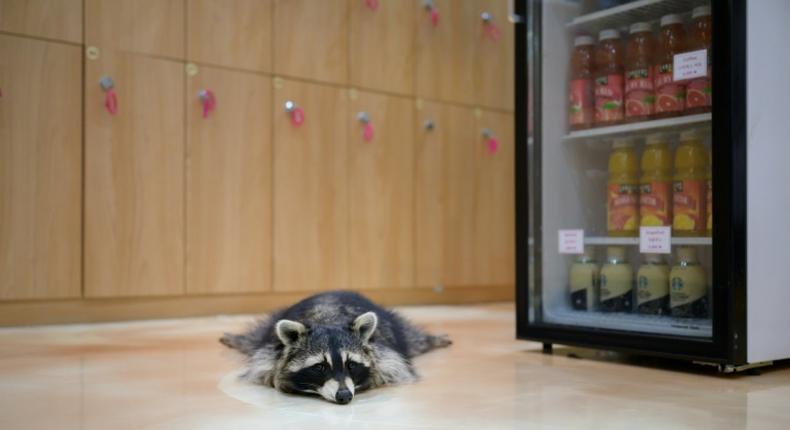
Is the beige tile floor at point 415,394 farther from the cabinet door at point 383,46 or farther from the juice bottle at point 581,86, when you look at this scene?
the cabinet door at point 383,46

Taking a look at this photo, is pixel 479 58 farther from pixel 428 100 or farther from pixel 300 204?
pixel 300 204

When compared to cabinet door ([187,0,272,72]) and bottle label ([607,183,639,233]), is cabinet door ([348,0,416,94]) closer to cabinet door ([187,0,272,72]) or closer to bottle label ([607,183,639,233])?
cabinet door ([187,0,272,72])

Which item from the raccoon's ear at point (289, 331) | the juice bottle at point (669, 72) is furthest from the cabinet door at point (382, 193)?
the raccoon's ear at point (289, 331)

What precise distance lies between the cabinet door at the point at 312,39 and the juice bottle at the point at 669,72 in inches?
116

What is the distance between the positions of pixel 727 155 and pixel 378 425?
5.36ft

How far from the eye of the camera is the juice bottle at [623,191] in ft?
11.2

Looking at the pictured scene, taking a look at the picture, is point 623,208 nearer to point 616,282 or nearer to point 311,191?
point 616,282

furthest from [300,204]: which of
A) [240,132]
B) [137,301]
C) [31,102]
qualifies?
[31,102]

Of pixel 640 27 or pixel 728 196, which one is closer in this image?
pixel 728 196

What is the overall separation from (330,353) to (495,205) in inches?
178

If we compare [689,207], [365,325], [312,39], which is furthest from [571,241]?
[312,39]

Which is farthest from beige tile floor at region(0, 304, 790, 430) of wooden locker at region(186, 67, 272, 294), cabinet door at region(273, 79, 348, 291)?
cabinet door at region(273, 79, 348, 291)

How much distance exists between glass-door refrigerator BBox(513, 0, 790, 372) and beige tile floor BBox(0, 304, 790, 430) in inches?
7.6

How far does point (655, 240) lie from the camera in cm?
318
